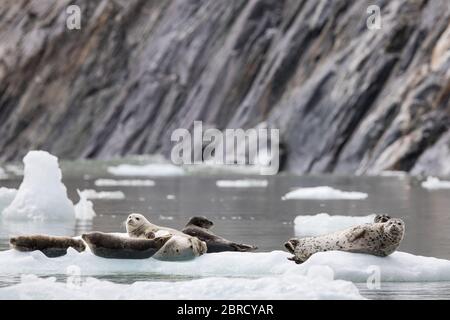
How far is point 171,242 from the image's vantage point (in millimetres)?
17344

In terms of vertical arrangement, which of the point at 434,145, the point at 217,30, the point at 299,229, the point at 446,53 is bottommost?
the point at 299,229

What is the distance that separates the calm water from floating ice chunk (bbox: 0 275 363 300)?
85cm

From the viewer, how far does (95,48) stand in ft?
306

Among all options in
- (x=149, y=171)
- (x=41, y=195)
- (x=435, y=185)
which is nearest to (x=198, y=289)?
(x=41, y=195)

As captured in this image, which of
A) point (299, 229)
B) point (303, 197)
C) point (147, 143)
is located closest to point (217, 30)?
point (147, 143)

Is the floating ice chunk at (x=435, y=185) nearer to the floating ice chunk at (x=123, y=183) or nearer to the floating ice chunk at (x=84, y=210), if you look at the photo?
the floating ice chunk at (x=123, y=183)

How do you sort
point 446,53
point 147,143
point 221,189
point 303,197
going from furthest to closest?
1. point 147,143
2. point 446,53
3. point 221,189
4. point 303,197

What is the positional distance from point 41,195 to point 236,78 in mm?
47460

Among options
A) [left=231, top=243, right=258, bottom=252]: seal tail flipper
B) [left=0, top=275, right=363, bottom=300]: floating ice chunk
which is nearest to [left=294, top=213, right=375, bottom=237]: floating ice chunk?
[left=231, top=243, right=258, bottom=252]: seal tail flipper

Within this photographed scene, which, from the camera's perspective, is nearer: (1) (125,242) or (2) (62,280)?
(2) (62,280)

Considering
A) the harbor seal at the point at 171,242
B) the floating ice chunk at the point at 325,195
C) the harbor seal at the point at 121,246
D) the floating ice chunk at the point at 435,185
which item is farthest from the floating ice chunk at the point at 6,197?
the floating ice chunk at the point at 435,185

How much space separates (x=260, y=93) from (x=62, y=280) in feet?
173

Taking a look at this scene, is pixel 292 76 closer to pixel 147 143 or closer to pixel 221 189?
pixel 147 143

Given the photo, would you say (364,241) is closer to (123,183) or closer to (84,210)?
(84,210)
